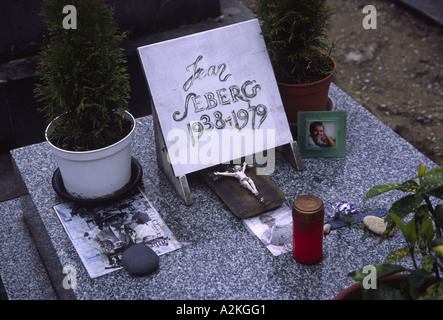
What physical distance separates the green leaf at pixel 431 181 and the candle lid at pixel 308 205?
49 cm

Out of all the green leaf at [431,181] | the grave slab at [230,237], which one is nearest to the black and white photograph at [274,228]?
the grave slab at [230,237]

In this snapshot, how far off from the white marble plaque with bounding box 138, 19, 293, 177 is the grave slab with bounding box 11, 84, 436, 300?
232 mm

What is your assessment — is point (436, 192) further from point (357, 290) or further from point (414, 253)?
point (357, 290)

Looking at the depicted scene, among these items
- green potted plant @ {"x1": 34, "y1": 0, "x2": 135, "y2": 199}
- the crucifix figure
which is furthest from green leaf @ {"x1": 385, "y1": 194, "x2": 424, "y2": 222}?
green potted plant @ {"x1": 34, "y1": 0, "x2": 135, "y2": 199}

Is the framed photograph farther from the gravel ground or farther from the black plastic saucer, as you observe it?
the gravel ground

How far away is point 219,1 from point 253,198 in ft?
7.94

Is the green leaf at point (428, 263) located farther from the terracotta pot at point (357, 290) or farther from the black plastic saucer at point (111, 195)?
the black plastic saucer at point (111, 195)

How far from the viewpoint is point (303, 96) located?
3.14m

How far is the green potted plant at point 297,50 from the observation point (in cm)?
303

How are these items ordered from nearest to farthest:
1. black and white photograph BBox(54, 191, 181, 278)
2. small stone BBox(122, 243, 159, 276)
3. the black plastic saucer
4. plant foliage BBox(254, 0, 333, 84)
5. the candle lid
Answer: the candle lid < small stone BBox(122, 243, 159, 276) < black and white photograph BBox(54, 191, 181, 278) < the black plastic saucer < plant foliage BBox(254, 0, 333, 84)

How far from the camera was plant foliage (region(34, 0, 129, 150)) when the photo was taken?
8.55 feet

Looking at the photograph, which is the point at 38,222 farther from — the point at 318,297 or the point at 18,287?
the point at 318,297

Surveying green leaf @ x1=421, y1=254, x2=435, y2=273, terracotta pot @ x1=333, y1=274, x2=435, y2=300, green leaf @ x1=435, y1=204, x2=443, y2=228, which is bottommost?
terracotta pot @ x1=333, y1=274, x2=435, y2=300

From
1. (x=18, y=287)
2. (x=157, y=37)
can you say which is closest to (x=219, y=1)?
(x=157, y=37)
